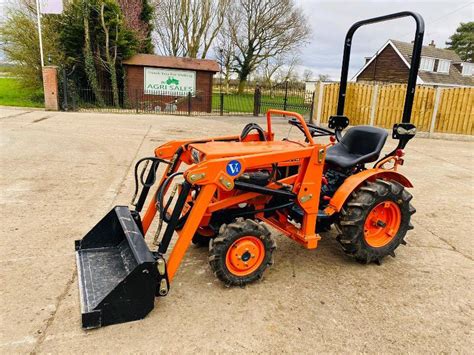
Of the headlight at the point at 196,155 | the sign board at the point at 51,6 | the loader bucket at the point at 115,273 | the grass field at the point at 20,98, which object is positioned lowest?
the loader bucket at the point at 115,273

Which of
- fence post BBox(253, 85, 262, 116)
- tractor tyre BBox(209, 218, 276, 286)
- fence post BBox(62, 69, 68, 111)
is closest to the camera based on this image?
tractor tyre BBox(209, 218, 276, 286)

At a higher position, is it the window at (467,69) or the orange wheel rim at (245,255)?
the window at (467,69)

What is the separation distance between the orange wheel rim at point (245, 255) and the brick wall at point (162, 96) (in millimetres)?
15422

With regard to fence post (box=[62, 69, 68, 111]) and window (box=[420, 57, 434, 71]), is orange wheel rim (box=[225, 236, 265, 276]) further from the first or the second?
window (box=[420, 57, 434, 71])

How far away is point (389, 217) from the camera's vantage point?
11.6 ft

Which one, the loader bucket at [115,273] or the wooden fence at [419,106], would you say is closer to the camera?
the loader bucket at [115,273]

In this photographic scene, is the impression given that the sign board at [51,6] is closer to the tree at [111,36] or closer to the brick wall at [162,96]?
the tree at [111,36]

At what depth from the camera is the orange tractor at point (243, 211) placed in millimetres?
2504

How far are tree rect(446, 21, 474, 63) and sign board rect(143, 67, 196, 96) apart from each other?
45132mm

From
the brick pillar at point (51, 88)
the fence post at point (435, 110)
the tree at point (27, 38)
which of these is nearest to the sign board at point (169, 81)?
the tree at point (27, 38)

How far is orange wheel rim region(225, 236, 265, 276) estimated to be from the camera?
2.79 metres

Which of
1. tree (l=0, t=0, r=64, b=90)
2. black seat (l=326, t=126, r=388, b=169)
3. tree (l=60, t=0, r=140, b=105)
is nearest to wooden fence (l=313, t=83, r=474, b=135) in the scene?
tree (l=60, t=0, r=140, b=105)

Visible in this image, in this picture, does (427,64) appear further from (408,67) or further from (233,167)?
(233,167)

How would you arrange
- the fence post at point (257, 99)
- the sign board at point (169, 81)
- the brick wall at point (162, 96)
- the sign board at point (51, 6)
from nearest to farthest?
the sign board at point (51, 6)
the fence post at point (257, 99)
the brick wall at point (162, 96)
the sign board at point (169, 81)
